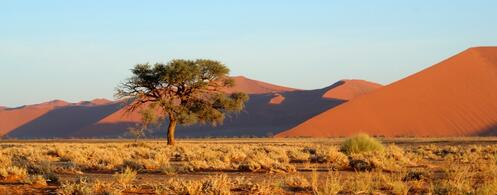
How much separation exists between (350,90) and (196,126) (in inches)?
1200

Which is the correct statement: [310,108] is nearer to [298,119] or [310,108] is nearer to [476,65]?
[298,119]

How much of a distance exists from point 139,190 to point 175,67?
25.5 metres

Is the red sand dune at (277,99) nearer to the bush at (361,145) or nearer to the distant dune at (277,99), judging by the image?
the distant dune at (277,99)

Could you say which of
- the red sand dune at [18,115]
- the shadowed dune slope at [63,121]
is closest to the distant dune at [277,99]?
the shadowed dune slope at [63,121]

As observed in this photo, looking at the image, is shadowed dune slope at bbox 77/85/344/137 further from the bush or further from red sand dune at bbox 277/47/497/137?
the bush

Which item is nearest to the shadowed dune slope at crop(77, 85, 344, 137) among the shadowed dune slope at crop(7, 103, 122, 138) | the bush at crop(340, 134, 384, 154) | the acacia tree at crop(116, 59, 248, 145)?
the shadowed dune slope at crop(7, 103, 122, 138)

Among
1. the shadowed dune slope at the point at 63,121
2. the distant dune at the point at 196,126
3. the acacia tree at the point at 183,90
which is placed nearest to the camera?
the acacia tree at the point at 183,90

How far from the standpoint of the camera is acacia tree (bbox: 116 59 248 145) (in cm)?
3694

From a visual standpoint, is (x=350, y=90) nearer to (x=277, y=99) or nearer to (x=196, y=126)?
(x=277, y=99)

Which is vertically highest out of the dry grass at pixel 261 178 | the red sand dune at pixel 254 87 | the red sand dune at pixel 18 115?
the red sand dune at pixel 254 87

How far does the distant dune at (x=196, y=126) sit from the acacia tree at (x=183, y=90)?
Answer: 4706 centimetres

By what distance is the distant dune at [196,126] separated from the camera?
104062 mm

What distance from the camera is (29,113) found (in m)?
156

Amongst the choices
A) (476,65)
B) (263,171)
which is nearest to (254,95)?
(476,65)
